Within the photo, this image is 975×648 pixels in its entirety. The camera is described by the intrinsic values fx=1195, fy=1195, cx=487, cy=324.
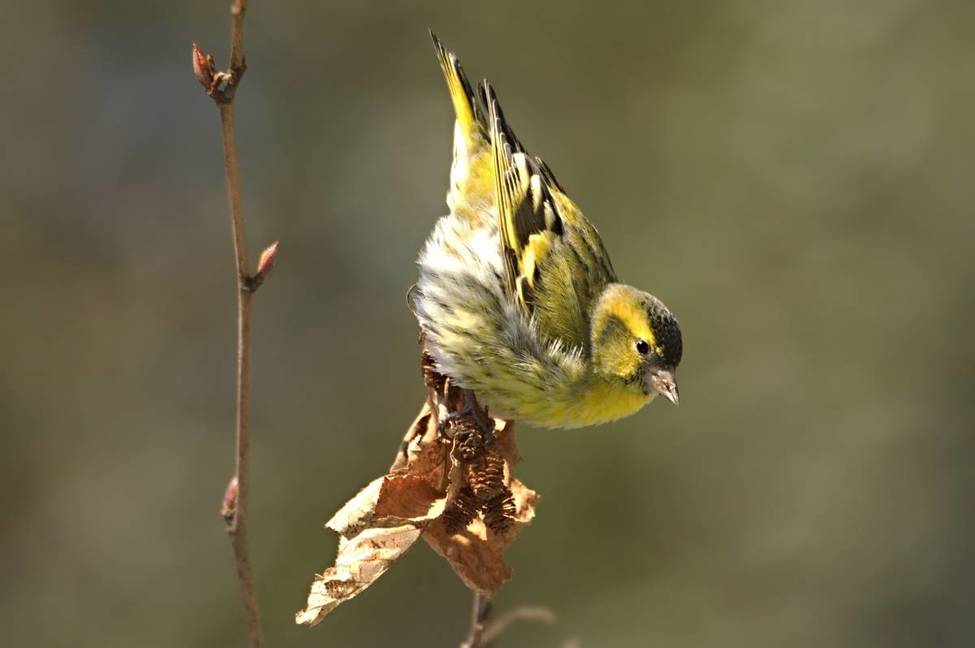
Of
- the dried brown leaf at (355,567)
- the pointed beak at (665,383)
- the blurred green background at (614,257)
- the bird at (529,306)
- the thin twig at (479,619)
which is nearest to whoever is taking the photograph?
the dried brown leaf at (355,567)

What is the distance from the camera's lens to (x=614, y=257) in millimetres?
7660

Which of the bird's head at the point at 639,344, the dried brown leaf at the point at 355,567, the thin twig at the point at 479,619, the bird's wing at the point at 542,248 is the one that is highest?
the bird's wing at the point at 542,248

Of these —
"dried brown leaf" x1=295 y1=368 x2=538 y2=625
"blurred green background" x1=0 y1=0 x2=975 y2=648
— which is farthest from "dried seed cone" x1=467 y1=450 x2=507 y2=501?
"blurred green background" x1=0 y1=0 x2=975 y2=648

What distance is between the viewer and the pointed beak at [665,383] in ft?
12.6

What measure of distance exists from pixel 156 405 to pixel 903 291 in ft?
15.9

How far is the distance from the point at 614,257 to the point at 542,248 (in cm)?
359

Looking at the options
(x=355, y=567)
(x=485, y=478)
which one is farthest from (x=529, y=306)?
(x=355, y=567)

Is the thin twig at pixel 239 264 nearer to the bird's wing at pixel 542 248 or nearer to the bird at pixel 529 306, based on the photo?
the bird at pixel 529 306

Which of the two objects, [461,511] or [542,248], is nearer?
[461,511]

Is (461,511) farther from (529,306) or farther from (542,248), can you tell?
(542,248)

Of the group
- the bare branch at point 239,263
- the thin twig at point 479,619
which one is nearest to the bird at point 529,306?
the thin twig at point 479,619

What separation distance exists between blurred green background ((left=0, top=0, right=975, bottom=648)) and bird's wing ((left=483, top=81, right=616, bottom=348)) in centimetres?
313

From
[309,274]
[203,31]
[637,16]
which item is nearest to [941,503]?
[637,16]

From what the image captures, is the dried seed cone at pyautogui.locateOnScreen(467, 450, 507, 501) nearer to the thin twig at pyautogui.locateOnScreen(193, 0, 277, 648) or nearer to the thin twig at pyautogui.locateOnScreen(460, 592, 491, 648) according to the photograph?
the thin twig at pyautogui.locateOnScreen(460, 592, 491, 648)
